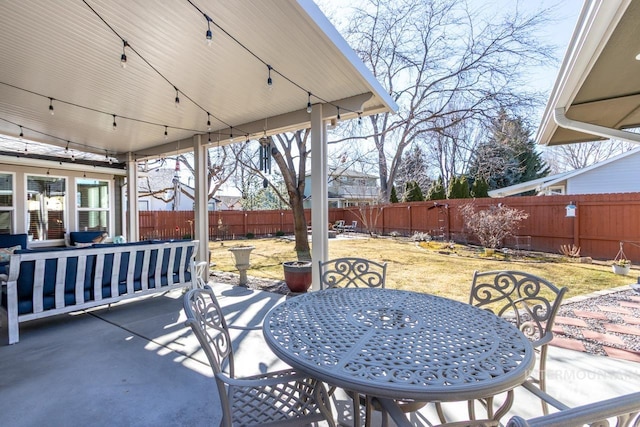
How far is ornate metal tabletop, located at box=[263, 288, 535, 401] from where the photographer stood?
106cm

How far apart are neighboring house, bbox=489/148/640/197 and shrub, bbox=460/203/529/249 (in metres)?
1.73

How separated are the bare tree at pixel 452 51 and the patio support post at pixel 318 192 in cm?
378

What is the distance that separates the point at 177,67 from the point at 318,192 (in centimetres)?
225

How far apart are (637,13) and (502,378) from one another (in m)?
2.22

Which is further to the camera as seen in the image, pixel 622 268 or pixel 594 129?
pixel 622 268

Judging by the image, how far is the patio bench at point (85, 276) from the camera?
3.23m

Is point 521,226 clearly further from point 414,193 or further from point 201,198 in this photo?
point 201,198

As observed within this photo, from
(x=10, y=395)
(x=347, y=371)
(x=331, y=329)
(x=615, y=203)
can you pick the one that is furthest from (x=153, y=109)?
(x=615, y=203)

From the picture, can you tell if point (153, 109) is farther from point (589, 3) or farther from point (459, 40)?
point (459, 40)

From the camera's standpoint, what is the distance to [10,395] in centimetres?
223

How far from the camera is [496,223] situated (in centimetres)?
959

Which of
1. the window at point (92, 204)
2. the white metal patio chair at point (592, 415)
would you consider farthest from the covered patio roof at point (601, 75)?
the window at point (92, 204)

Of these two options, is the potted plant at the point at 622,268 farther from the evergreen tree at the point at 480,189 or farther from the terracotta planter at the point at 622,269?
the evergreen tree at the point at 480,189

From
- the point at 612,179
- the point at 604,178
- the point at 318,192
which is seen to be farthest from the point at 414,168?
the point at 318,192
